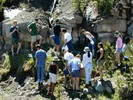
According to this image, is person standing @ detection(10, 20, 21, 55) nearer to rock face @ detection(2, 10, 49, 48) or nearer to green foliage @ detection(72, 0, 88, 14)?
rock face @ detection(2, 10, 49, 48)

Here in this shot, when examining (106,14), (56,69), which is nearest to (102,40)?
(106,14)

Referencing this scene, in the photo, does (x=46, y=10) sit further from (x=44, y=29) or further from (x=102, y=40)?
(x=102, y=40)

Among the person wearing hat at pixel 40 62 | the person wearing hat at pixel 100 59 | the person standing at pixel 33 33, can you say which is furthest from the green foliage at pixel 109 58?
the person standing at pixel 33 33

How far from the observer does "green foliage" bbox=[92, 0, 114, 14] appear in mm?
22609

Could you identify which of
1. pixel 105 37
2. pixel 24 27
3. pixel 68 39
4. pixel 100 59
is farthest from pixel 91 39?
pixel 24 27

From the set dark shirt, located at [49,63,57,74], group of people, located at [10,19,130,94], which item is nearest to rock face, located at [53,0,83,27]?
group of people, located at [10,19,130,94]

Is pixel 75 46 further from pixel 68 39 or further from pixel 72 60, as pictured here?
pixel 72 60

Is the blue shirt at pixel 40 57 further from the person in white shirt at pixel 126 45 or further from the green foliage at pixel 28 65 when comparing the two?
the person in white shirt at pixel 126 45

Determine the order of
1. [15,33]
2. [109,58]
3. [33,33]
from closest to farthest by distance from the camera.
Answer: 1. [109,58]
2. [15,33]
3. [33,33]

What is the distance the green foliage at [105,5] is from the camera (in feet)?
74.2

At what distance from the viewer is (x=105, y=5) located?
→ 896 inches

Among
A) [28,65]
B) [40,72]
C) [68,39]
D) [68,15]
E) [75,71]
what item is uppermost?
[68,15]

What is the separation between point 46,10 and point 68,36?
16.7ft

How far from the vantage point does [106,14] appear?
23.0 m
